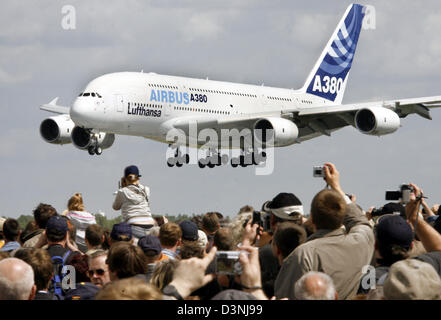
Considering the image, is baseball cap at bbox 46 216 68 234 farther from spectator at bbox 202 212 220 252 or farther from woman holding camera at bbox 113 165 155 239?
woman holding camera at bbox 113 165 155 239

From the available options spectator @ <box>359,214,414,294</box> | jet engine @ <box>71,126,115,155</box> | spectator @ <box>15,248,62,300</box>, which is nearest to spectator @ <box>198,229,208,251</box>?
spectator @ <box>15,248,62,300</box>

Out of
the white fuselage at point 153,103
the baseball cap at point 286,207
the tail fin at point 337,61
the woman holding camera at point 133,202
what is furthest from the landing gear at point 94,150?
the baseball cap at point 286,207

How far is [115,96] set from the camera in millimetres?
42250

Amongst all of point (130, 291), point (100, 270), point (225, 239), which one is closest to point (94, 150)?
point (225, 239)

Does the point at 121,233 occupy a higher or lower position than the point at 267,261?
higher

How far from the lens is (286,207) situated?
10.3 meters

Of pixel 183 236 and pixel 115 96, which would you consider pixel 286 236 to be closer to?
pixel 183 236

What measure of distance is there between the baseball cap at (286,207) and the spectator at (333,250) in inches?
41.6

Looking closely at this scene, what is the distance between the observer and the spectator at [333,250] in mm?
8594

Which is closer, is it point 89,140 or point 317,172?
point 317,172

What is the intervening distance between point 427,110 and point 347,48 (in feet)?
83.0

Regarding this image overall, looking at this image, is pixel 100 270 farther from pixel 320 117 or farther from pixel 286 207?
pixel 320 117

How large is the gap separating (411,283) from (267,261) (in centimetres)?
305

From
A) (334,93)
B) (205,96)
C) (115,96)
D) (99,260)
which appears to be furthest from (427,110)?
(99,260)
